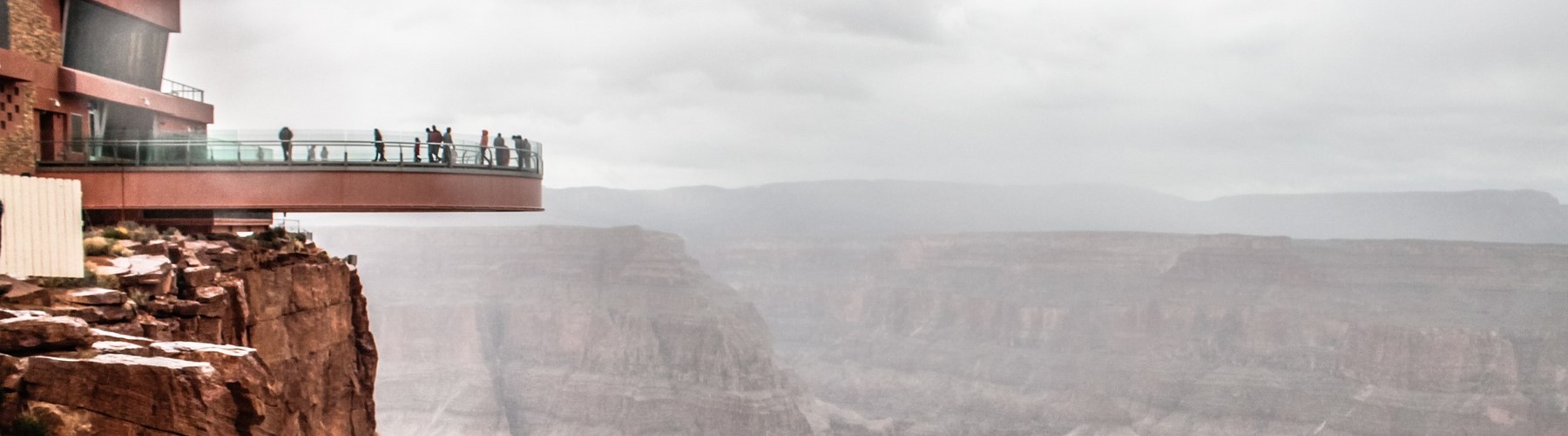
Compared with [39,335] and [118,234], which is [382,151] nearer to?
[118,234]

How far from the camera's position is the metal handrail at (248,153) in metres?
23.6

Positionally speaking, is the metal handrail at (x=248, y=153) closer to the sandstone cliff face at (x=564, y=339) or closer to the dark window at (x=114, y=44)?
the dark window at (x=114, y=44)

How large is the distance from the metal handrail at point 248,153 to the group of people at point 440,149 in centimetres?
2

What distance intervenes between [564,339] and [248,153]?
130 metres

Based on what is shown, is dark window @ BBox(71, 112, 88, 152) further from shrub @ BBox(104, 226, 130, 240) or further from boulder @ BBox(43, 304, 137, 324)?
boulder @ BBox(43, 304, 137, 324)

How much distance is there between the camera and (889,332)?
196 meters

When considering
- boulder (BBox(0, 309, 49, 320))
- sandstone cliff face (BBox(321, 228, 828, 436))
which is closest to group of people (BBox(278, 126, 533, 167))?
boulder (BBox(0, 309, 49, 320))

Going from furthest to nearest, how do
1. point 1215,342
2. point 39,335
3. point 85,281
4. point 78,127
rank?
point 1215,342 < point 78,127 < point 85,281 < point 39,335

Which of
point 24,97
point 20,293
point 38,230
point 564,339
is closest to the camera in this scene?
point 20,293

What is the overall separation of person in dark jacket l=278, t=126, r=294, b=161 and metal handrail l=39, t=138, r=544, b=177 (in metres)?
0.01

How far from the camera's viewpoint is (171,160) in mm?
23734

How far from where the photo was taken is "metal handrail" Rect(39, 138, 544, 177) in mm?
23625

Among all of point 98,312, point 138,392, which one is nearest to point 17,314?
point 138,392

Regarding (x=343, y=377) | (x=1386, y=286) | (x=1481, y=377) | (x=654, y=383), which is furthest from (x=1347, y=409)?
(x=343, y=377)
